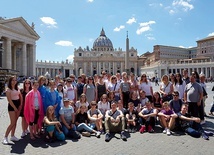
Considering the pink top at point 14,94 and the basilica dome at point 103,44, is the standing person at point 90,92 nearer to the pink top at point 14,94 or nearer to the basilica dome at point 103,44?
the pink top at point 14,94

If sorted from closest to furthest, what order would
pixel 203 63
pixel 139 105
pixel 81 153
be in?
pixel 81 153 < pixel 139 105 < pixel 203 63

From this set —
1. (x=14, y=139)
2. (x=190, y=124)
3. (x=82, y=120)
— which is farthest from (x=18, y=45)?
(x=190, y=124)

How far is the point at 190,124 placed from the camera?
7562mm

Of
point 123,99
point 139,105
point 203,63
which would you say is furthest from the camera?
point 203,63

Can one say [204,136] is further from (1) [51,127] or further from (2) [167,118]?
(1) [51,127]

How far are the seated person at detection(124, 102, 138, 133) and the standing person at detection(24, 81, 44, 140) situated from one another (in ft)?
9.31

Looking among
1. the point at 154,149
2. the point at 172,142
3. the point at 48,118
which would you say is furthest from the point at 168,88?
the point at 48,118

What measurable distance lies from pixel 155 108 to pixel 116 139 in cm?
206

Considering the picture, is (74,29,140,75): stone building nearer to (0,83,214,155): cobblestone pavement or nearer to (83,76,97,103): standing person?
(83,76,97,103): standing person

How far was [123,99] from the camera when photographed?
30.5ft

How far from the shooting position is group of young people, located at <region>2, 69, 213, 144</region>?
6.82 meters

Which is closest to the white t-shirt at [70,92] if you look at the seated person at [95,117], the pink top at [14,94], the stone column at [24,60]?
the seated person at [95,117]

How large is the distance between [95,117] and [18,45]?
38215 millimetres

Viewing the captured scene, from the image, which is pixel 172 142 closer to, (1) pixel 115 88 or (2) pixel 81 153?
(2) pixel 81 153
